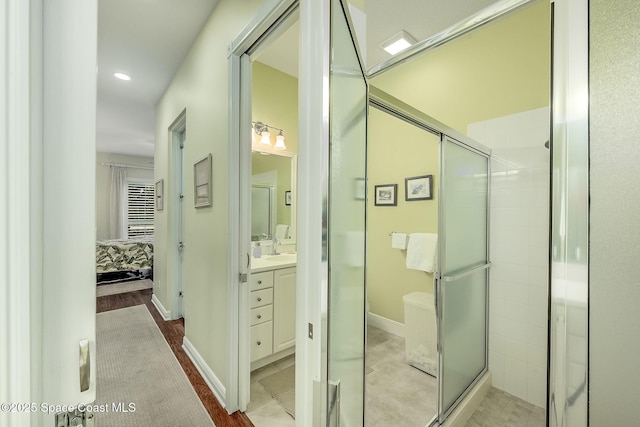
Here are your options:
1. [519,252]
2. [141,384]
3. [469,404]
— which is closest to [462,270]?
[519,252]

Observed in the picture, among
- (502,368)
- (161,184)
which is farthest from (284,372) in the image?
(161,184)

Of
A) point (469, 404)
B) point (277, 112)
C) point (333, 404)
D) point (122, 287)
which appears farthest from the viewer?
point (122, 287)

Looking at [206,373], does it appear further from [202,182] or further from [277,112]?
[277,112]

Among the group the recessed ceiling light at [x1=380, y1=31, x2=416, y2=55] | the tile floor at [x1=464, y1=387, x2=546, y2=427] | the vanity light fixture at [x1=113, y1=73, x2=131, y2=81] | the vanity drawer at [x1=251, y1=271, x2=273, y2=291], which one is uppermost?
the vanity light fixture at [x1=113, y1=73, x2=131, y2=81]

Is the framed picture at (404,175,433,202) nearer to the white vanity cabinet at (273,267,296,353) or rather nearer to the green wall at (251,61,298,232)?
the green wall at (251,61,298,232)

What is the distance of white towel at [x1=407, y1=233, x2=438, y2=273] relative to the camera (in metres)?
2.37

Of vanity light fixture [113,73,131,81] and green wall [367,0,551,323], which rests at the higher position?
vanity light fixture [113,73,131,81]

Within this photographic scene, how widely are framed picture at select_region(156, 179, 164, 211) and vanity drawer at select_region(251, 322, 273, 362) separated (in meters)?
2.26

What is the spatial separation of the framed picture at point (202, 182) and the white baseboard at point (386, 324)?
2240 millimetres

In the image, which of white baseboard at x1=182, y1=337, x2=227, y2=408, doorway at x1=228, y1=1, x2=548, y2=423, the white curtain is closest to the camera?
doorway at x1=228, y1=1, x2=548, y2=423

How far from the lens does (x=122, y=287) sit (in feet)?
14.2

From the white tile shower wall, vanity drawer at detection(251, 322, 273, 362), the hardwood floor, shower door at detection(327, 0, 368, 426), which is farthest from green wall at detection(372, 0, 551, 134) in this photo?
the hardwood floor

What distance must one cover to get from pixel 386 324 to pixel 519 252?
1552 millimetres
